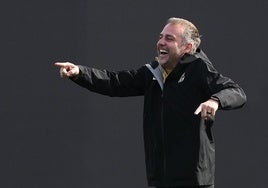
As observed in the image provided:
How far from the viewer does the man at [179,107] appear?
396cm

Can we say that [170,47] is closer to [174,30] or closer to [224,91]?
[174,30]

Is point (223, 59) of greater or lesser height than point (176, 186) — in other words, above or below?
above

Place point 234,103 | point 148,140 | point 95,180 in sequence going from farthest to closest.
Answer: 1. point 95,180
2. point 148,140
3. point 234,103

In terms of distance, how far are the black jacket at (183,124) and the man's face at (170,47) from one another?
0.05 meters

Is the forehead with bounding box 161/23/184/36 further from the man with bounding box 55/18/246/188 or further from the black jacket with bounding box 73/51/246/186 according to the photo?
the black jacket with bounding box 73/51/246/186

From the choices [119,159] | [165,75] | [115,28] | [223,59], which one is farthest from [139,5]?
[165,75]

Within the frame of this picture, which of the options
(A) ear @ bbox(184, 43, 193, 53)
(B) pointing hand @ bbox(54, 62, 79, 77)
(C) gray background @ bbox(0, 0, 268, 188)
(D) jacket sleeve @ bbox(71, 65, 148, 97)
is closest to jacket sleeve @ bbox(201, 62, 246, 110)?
(A) ear @ bbox(184, 43, 193, 53)

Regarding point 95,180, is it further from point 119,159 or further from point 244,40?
point 244,40

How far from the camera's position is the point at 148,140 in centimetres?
410

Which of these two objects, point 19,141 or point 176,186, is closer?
point 176,186

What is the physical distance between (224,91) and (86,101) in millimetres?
1999

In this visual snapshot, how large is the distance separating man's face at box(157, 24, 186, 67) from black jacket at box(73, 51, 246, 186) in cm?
5

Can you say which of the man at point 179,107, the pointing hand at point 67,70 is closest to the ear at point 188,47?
the man at point 179,107

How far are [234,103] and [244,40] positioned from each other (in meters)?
1.92
